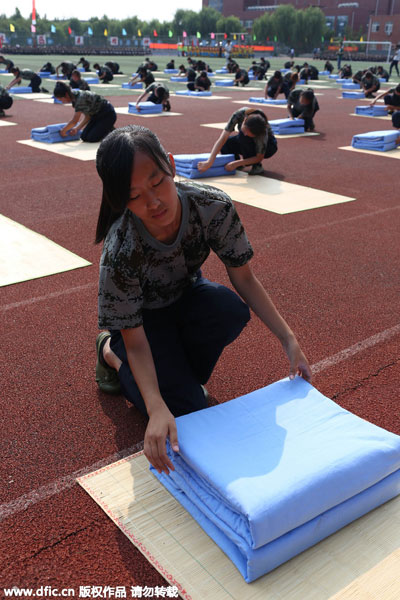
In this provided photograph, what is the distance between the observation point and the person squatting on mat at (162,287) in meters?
1.84

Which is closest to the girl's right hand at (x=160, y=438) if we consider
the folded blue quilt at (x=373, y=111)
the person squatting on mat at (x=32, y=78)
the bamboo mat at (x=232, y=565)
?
the bamboo mat at (x=232, y=565)

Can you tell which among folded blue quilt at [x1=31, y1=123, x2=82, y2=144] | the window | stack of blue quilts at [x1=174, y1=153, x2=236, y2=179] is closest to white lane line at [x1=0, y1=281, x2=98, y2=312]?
stack of blue quilts at [x1=174, y1=153, x2=236, y2=179]

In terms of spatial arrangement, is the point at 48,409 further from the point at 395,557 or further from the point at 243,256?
the point at 395,557

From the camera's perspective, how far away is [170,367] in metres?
2.38

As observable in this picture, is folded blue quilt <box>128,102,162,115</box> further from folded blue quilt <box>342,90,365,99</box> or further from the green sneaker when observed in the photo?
the green sneaker

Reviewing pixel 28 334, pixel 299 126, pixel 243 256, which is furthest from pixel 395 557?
pixel 299 126

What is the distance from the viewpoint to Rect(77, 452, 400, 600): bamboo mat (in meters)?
1.73

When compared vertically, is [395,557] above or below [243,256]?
below

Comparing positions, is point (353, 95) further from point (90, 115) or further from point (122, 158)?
point (122, 158)

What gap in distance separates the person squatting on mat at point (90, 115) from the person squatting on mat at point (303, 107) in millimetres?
4099

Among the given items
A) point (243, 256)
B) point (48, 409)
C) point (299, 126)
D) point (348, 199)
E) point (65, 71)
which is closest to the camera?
point (243, 256)

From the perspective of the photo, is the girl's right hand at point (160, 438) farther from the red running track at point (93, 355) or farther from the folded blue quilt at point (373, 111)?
the folded blue quilt at point (373, 111)

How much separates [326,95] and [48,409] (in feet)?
68.8

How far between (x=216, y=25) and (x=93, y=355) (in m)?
104
